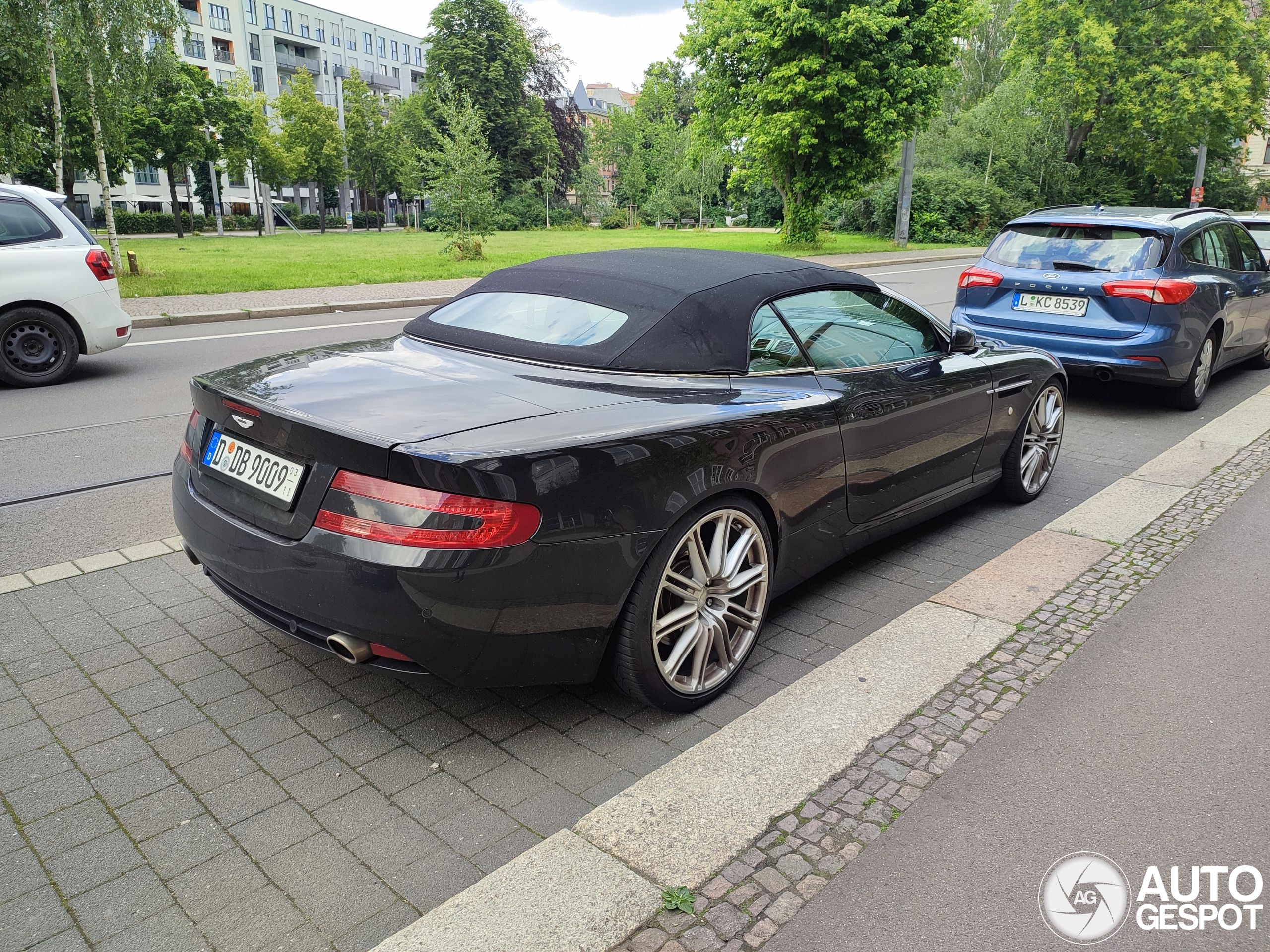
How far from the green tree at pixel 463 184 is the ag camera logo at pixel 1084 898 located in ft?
83.4

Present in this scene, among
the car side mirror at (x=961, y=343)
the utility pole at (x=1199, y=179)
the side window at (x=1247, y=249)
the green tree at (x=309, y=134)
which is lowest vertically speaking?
the car side mirror at (x=961, y=343)

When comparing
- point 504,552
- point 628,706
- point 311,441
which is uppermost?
point 311,441

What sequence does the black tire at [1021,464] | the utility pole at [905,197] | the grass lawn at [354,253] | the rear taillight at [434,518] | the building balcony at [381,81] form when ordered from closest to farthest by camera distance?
the rear taillight at [434,518], the black tire at [1021,464], the grass lawn at [354,253], the utility pole at [905,197], the building balcony at [381,81]

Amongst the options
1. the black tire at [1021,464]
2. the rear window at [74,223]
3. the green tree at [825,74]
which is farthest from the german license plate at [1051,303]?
the green tree at [825,74]

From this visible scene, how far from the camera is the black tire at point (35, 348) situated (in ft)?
28.5

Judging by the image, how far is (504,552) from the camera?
2.64 meters

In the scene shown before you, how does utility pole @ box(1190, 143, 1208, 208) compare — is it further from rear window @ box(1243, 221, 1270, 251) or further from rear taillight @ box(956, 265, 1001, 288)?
rear taillight @ box(956, 265, 1001, 288)

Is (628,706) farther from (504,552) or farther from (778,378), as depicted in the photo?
(778,378)

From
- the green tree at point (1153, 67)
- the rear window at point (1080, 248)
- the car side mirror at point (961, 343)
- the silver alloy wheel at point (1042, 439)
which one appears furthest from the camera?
the green tree at point (1153, 67)

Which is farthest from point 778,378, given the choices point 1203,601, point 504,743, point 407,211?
point 407,211

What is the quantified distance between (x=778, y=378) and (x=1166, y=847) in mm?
1962

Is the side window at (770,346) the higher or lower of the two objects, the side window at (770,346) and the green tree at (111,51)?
the lower

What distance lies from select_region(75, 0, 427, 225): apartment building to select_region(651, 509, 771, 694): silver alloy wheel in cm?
6630

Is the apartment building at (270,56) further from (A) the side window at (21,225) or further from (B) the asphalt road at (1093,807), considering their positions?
(B) the asphalt road at (1093,807)
